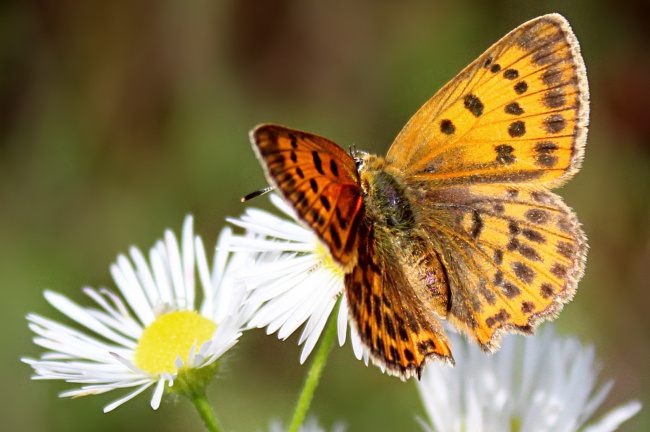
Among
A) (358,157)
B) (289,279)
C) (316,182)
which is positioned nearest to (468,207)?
(358,157)

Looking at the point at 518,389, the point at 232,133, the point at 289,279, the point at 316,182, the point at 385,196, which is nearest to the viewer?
the point at 316,182

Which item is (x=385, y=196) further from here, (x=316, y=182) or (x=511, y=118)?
(x=316, y=182)

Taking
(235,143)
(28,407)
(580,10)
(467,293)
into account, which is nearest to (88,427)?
(28,407)

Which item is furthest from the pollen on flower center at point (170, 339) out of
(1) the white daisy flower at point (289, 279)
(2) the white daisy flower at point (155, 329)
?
(1) the white daisy flower at point (289, 279)

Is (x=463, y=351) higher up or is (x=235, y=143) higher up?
(x=235, y=143)

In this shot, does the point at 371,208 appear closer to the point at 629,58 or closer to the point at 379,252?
the point at 379,252
